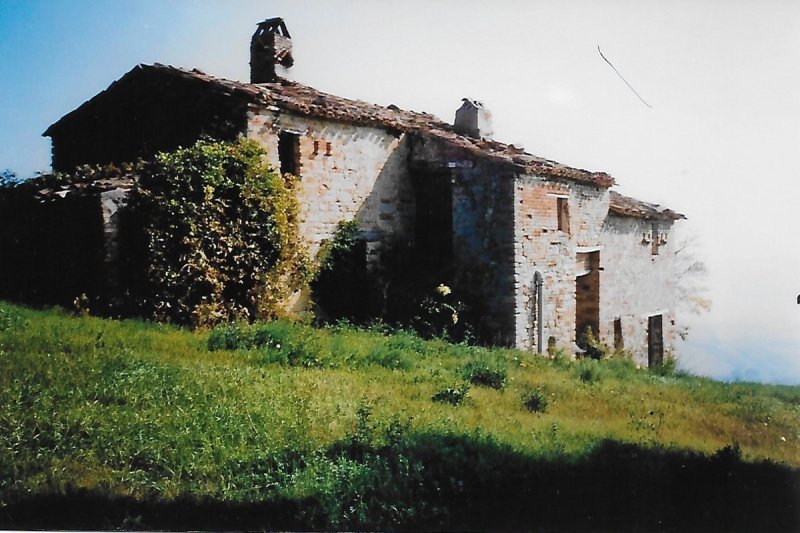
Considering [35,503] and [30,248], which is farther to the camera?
[30,248]

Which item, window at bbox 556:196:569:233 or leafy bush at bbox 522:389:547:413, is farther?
window at bbox 556:196:569:233

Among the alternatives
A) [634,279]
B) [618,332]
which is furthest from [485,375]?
[634,279]

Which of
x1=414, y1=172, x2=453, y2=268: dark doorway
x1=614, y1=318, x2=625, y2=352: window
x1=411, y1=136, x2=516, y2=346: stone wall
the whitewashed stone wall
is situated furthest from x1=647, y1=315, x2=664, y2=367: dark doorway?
x1=414, y1=172, x2=453, y2=268: dark doorway

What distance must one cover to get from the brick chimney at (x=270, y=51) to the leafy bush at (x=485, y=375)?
3.50 metres

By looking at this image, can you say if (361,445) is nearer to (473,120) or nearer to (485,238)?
(473,120)

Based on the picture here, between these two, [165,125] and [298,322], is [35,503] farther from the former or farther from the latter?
[165,125]

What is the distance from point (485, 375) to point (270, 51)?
4594 millimetres

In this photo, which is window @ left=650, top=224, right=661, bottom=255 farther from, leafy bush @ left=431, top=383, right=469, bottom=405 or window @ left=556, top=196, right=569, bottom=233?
leafy bush @ left=431, top=383, right=469, bottom=405

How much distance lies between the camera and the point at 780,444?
508 centimetres

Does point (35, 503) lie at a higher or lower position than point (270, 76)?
lower

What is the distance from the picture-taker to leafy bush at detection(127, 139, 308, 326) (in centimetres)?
662

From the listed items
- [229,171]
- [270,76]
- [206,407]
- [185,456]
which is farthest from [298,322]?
[270,76]

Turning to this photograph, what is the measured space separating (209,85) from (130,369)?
3.61m

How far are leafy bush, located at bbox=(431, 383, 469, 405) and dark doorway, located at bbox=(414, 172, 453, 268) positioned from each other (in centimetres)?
321
